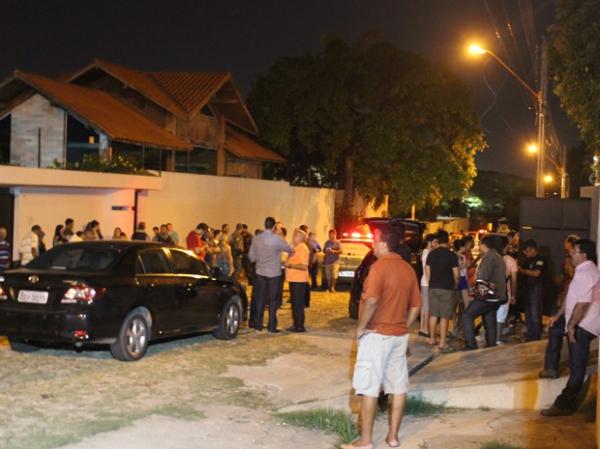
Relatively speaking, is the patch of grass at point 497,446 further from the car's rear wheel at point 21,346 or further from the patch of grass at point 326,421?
the car's rear wheel at point 21,346

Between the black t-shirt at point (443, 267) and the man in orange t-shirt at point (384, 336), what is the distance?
547 centimetres

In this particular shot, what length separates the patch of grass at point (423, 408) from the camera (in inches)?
341

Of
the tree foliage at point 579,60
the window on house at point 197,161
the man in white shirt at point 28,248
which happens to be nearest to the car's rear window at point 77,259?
the man in white shirt at point 28,248

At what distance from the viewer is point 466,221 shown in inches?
2477

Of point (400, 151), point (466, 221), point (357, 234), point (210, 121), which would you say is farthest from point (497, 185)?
point (357, 234)

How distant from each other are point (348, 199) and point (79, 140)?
16.1 meters

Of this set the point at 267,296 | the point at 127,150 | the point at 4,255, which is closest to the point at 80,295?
the point at 267,296

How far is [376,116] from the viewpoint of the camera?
37125 millimetres

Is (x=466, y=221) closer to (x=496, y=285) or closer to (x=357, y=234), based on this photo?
(x=357, y=234)

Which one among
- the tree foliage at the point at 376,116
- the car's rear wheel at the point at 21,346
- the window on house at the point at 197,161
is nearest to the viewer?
the car's rear wheel at the point at 21,346

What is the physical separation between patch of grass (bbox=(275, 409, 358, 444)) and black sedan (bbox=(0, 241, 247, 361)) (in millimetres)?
3040

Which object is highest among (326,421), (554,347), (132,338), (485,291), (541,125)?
(541,125)

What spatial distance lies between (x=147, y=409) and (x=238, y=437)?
1.24 metres

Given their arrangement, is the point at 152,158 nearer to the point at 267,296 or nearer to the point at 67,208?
the point at 67,208
